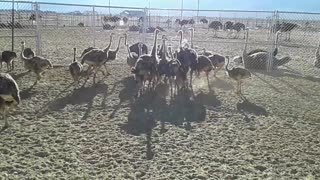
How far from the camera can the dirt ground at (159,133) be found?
223 inches

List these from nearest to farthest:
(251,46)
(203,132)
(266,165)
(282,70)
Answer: (266,165)
(203,132)
(282,70)
(251,46)

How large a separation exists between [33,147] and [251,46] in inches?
748

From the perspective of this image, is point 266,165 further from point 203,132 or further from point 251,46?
point 251,46

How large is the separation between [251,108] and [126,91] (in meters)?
3.06

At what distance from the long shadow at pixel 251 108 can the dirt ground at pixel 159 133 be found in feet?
0.07

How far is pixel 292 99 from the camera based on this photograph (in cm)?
1023

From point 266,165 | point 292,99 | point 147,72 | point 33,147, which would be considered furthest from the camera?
point 292,99

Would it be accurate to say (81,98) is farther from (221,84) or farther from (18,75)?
(221,84)

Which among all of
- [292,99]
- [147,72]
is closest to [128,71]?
[147,72]

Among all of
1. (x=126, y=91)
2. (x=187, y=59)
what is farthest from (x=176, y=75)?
(x=126, y=91)

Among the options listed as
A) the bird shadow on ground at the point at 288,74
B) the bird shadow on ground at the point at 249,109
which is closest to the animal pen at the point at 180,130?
the bird shadow on ground at the point at 249,109

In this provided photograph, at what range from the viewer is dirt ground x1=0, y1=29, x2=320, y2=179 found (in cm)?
567

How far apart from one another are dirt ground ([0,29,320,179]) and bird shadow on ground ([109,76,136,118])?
25 mm

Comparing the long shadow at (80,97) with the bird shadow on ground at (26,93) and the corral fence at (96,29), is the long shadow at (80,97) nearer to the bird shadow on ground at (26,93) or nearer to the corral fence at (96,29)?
the bird shadow on ground at (26,93)
